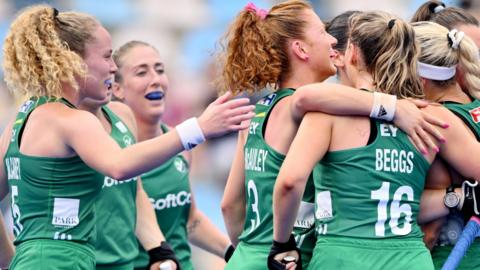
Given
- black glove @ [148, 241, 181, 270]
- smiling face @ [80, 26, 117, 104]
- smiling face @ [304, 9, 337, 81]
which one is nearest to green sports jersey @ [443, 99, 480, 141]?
smiling face @ [304, 9, 337, 81]

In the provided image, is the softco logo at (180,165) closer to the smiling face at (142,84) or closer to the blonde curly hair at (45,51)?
the smiling face at (142,84)

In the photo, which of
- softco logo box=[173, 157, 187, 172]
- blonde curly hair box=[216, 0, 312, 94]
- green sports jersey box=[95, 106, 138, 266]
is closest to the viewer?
blonde curly hair box=[216, 0, 312, 94]

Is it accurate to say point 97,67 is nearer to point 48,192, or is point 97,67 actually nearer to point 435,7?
point 48,192

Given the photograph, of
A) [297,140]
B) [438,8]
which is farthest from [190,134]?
[438,8]

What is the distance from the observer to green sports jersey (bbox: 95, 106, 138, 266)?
19.8 ft

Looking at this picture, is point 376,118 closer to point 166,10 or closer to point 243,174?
point 243,174

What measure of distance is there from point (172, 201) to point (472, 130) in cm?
260

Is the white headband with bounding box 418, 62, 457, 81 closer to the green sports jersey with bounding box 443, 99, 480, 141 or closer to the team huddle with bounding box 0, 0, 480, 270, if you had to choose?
the team huddle with bounding box 0, 0, 480, 270

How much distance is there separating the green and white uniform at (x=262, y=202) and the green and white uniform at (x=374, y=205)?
18.0 inches

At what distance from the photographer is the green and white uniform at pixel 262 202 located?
4.97 meters

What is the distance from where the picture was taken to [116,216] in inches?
241

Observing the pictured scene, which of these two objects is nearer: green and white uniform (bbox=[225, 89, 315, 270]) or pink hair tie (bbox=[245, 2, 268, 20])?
green and white uniform (bbox=[225, 89, 315, 270])

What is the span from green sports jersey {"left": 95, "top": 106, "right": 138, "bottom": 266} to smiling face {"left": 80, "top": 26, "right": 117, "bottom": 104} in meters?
0.81

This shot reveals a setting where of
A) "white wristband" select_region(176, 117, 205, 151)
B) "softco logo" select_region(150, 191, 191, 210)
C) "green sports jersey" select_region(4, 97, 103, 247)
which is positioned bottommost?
"softco logo" select_region(150, 191, 191, 210)
